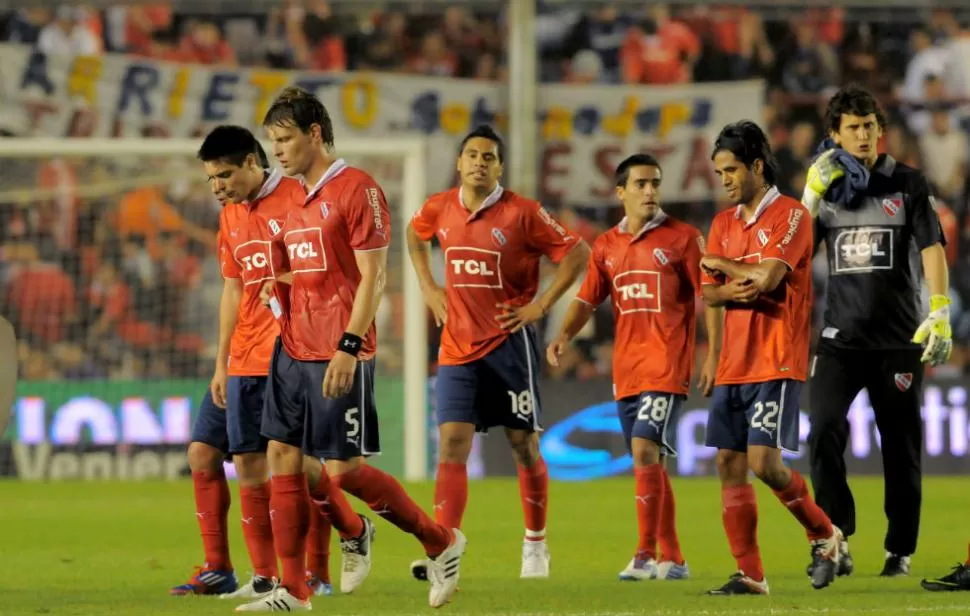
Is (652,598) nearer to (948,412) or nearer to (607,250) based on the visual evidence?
(607,250)

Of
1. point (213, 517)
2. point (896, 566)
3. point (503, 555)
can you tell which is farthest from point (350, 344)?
point (503, 555)

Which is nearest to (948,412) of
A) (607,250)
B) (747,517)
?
(607,250)

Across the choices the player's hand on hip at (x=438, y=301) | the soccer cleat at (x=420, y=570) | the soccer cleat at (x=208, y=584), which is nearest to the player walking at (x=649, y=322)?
Result: the player's hand on hip at (x=438, y=301)

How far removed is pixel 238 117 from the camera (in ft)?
53.8

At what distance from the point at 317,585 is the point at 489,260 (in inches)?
72.3

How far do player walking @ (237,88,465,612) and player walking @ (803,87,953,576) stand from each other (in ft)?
6.90

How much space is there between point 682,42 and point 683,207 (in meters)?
2.17

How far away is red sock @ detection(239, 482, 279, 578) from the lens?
274 inches

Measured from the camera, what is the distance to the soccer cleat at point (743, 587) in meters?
6.86

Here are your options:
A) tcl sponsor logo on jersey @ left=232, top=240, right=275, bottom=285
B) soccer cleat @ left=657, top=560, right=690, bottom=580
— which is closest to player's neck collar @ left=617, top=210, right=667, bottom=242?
soccer cleat @ left=657, top=560, right=690, bottom=580

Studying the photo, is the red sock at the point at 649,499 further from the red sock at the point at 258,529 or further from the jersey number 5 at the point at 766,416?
the red sock at the point at 258,529

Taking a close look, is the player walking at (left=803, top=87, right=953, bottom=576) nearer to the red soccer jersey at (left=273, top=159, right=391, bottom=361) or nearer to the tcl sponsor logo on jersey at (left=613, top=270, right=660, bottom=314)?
the tcl sponsor logo on jersey at (left=613, top=270, right=660, bottom=314)

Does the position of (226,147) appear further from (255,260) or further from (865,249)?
(865,249)

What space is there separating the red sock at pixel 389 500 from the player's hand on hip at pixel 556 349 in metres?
1.83
